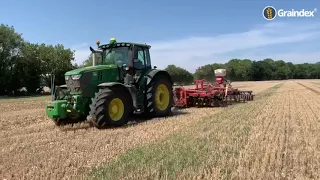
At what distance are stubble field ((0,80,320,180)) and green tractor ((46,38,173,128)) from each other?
436mm

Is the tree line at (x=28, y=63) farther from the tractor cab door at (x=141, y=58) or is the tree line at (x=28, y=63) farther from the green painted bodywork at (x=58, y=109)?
the green painted bodywork at (x=58, y=109)

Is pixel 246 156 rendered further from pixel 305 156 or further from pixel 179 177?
pixel 179 177

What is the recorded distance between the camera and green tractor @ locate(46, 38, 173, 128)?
26.7 ft

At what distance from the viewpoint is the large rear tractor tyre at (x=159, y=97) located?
387 inches

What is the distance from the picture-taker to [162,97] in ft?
35.2

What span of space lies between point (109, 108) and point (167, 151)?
9.77 feet

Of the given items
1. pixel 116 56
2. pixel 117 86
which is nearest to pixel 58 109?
pixel 117 86

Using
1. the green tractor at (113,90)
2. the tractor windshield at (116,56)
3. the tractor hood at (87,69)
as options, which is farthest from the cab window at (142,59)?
the tractor hood at (87,69)

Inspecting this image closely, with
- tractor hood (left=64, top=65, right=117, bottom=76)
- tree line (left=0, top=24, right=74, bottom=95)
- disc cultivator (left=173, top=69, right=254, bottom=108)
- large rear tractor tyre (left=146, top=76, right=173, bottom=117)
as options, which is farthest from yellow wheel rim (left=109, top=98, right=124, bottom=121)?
tree line (left=0, top=24, right=74, bottom=95)

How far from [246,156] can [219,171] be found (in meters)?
0.95

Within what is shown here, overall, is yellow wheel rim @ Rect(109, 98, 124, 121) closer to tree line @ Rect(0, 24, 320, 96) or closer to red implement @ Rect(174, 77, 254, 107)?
red implement @ Rect(174, 77, 254, 107)

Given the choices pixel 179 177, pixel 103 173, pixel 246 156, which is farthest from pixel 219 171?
pixel 103 173

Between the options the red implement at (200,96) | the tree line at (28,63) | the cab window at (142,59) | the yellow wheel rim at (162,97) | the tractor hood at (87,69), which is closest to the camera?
the tractor hood at (87,69)

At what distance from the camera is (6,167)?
4.98 m
